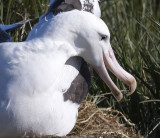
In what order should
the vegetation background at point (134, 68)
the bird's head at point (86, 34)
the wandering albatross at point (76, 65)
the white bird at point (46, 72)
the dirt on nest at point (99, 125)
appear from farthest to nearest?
the vegetation background at point (134, 68), the dirt on nest at point (99, 125), the wandering albatross at point (76, 65), the bird's head at point (86, 34), the white bird at point (46, 72)

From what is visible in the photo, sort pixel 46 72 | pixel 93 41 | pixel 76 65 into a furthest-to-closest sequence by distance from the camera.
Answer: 1. pixel 76 65
2. pixel 93 41
3. pixel 46 72

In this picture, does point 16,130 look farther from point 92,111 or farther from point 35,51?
point 92,111

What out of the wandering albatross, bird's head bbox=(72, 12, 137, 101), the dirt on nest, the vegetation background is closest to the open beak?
bird's head bbox=(72, 12, 137, 101)

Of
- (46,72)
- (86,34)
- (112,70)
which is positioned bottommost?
(112,70)

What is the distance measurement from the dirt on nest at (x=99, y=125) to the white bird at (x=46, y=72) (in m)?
0.20

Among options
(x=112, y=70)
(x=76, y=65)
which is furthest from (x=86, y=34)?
(x=112, y=70)

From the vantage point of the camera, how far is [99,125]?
3.77m

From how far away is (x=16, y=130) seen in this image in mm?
3201

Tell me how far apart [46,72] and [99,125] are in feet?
2.37

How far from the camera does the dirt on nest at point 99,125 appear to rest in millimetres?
3590

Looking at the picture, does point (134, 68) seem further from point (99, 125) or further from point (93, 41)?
point (93, 41)

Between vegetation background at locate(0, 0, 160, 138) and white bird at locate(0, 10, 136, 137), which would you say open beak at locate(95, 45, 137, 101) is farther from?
vegetation background at locate(0, 0, 160, 138)

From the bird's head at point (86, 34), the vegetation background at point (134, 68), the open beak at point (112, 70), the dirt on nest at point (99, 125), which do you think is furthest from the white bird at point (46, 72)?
the vegetation background at point (134, 68)

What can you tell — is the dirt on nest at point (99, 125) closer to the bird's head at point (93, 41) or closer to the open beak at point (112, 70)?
the open beak at point (112, 70)
